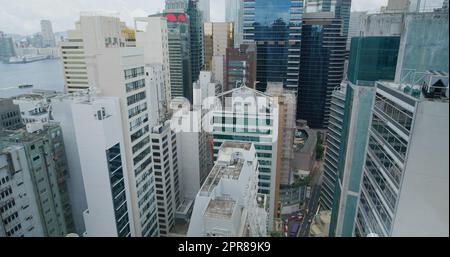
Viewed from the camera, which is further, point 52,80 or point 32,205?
point 52,80

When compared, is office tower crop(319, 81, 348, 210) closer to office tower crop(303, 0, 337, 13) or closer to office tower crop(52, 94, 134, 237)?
office tower crop(52, 94, 134, 237)

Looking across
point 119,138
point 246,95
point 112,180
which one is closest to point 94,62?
point 119,138

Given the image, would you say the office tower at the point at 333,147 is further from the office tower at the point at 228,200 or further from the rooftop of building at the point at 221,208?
the rooftop of building at the point at 221,208

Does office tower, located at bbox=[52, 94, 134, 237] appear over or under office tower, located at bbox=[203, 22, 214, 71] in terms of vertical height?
under

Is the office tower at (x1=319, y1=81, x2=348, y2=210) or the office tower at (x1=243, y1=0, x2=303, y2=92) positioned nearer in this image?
the office tower at (x1=319, y1=81, x2=348, y2=210)

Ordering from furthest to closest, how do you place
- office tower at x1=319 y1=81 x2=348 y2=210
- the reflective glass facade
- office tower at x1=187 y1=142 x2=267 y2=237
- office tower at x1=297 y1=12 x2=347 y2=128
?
office tower at x1=297 y1=12 x2=347 y2=128
office tower at x1=319 y1=81 x2=348 y2=210
the reflective glass facade
office tower at x1=187 y1=142 x2=267 y2=237

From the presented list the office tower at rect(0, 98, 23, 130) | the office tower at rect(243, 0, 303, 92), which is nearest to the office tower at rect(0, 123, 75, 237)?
the office tower at rect(0, 98, 23, 130)
